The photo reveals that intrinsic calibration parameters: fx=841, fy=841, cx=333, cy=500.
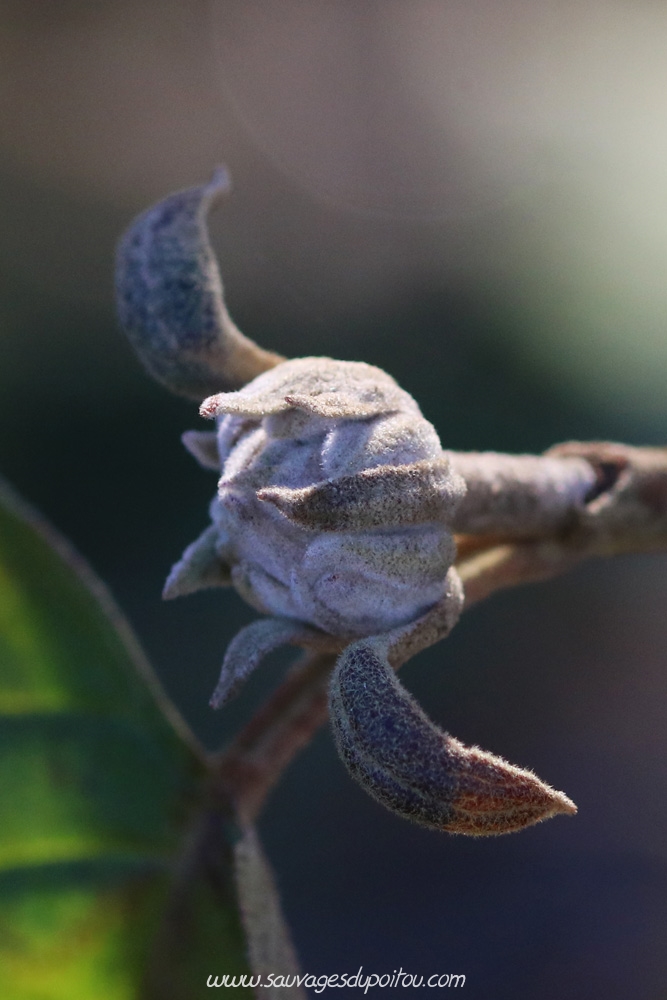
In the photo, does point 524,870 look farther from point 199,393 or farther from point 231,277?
point 231,277

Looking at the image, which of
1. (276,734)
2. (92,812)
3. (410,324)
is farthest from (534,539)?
(410,324)

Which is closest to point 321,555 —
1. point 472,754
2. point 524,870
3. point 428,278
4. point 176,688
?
point 472,754

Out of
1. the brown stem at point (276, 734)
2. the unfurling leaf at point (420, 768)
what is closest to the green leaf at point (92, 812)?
the brown stem at point (276, 734)

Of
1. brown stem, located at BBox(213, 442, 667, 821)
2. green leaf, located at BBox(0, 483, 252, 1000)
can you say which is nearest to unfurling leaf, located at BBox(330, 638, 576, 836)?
brown stem, located at BBox(213, 442, 667, 821)

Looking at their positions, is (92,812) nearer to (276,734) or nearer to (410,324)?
(276,734)

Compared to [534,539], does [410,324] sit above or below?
below

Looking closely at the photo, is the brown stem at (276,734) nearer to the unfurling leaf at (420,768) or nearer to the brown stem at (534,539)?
the brown stem at (534,539)
